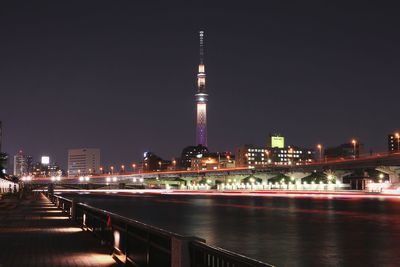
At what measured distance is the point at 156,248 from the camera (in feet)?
38.7

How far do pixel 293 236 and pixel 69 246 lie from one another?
1330 centimetres

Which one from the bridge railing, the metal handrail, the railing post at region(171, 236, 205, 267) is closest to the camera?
the metal handrail

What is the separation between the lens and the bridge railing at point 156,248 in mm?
7814

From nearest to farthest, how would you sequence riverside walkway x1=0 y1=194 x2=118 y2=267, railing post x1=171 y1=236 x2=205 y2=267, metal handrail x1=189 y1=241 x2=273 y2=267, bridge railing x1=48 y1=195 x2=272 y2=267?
metal handrail x1=189 y1=241 x2=273 y2=267 < bridge railing x1=48 y1=195 x2=272 y2=267 < railing post x1=171 y1=236 x2=205 y2=267 < riverside walkway x1=0 y1=194 x2=118 y2=267

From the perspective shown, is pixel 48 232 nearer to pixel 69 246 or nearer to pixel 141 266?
pixel 69 246

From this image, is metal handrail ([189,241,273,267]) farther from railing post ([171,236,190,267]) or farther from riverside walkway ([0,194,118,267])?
riverside walkway ([0,194,118,267])

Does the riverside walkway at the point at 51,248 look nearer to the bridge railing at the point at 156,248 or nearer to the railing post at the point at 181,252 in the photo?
the bridge railing at the point at 156,248

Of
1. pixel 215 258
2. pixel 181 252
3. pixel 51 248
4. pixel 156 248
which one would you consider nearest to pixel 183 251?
pixel 181 252

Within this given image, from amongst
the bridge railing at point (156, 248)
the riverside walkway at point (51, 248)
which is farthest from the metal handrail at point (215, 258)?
the riverside walkway at point (51, 248)

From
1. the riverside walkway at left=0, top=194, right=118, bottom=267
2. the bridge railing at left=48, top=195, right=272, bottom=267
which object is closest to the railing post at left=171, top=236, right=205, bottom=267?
the bridge railing at left=48, top=195, right=272, bottom=267

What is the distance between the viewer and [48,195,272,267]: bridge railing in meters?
7.81

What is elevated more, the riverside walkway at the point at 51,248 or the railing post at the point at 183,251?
the railing post at the point at 183,251

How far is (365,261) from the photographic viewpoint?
19.6m

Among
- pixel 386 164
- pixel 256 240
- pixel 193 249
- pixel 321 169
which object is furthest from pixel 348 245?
pixel 321 169
